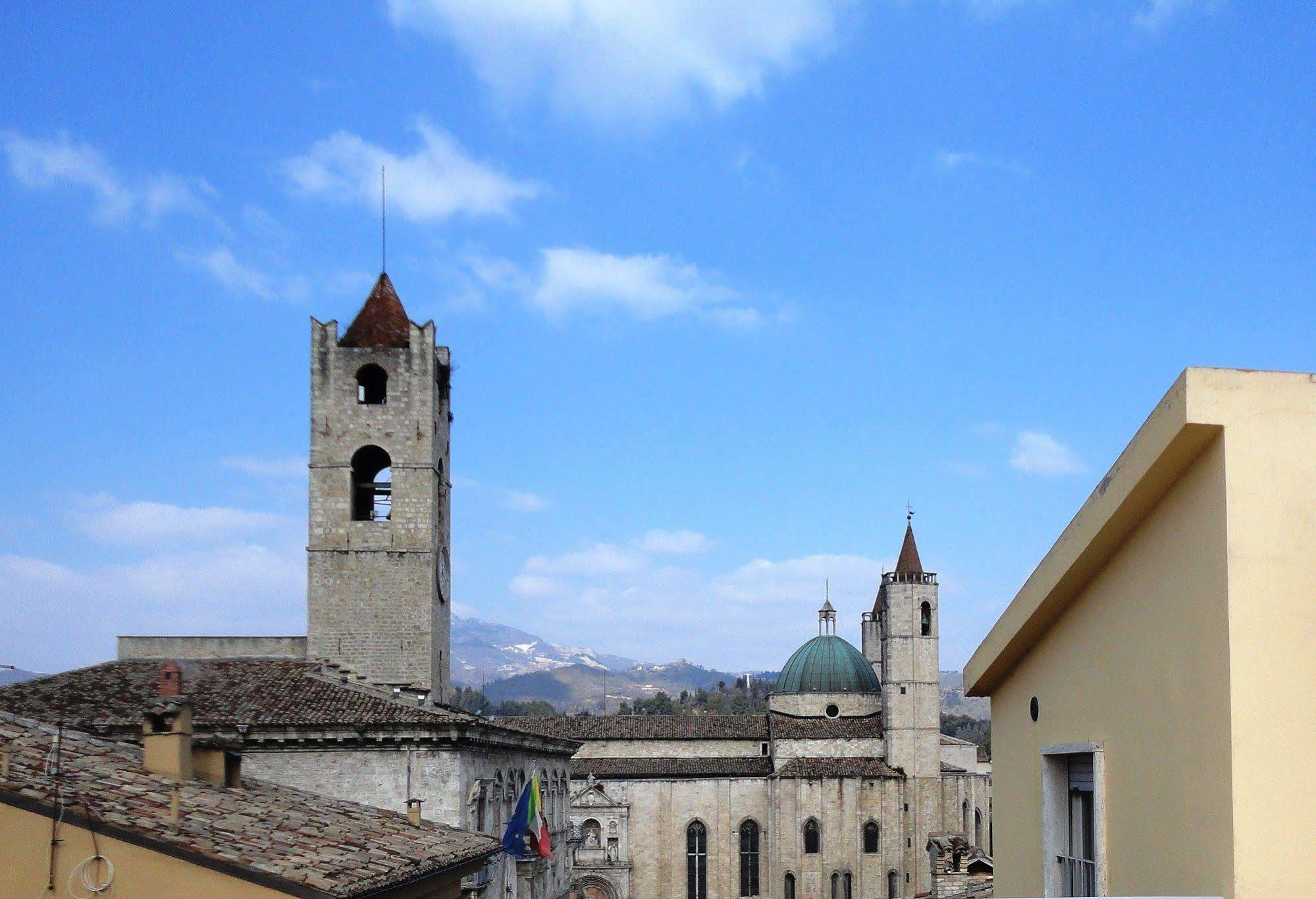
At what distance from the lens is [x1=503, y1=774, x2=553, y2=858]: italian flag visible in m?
27.6

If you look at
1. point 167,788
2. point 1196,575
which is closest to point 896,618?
point 167,788

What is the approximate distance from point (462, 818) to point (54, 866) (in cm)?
1525

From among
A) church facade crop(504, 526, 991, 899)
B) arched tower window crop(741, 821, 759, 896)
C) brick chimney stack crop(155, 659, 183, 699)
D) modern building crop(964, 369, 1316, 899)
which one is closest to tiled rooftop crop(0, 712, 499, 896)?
modern building crop(964, 369, 1316, 899)

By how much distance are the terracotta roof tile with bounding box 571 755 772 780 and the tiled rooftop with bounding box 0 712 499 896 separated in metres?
50.1

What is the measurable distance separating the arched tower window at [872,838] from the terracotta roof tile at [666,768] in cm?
578

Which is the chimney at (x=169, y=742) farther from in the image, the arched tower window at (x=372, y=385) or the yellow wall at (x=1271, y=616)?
the arched tower window at (x=372, y=385)

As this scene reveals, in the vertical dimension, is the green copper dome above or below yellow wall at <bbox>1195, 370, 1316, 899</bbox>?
below

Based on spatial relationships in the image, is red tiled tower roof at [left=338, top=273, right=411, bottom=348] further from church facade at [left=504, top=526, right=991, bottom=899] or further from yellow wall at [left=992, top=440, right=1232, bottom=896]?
church facade at [left=504, top=526, right=991, bottom=899]

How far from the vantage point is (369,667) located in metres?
32.8

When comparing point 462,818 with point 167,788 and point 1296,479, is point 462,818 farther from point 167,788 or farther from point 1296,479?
point 1296,479

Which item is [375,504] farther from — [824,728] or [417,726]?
[824,728]

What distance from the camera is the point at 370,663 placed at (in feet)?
108

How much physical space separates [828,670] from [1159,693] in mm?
67747

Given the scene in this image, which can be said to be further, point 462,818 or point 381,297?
point 381,297
